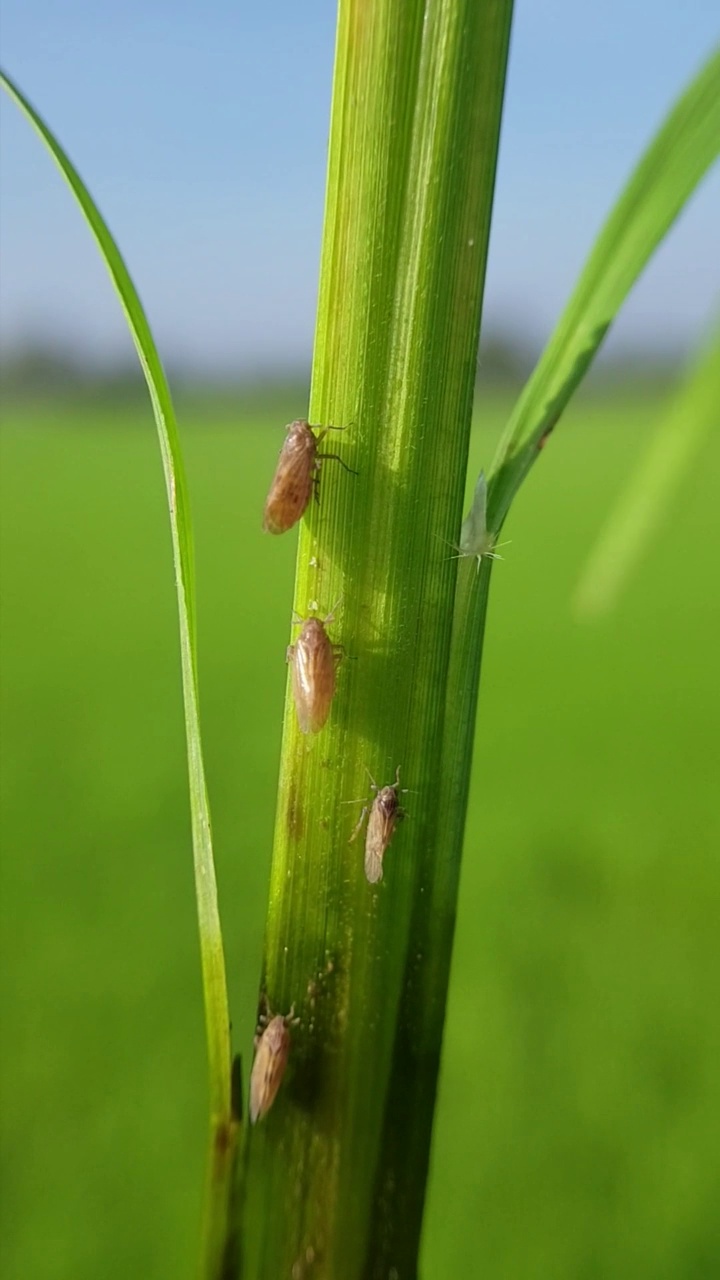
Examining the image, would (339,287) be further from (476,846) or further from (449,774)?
(476,846)

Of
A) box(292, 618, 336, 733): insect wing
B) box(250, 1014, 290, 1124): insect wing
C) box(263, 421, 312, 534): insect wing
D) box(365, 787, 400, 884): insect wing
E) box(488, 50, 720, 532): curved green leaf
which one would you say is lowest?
box(250, 1014, 290, 1124): insect wing

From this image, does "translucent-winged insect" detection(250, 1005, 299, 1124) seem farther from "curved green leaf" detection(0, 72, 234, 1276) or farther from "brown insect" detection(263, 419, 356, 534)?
"brown insect" detection(263, 419, 356, 534)

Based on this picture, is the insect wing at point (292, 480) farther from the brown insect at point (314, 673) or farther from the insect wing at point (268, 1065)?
the insect wing at point (268, 1065)

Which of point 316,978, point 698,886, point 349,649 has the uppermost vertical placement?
point 349,649

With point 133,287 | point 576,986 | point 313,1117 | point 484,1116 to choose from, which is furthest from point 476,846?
point 133,287

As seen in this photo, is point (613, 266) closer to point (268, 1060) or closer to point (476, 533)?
point (476, 533)

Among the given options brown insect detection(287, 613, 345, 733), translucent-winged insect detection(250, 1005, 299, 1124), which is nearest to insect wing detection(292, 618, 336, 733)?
brown insect detection(287, 613, 345, 733)
